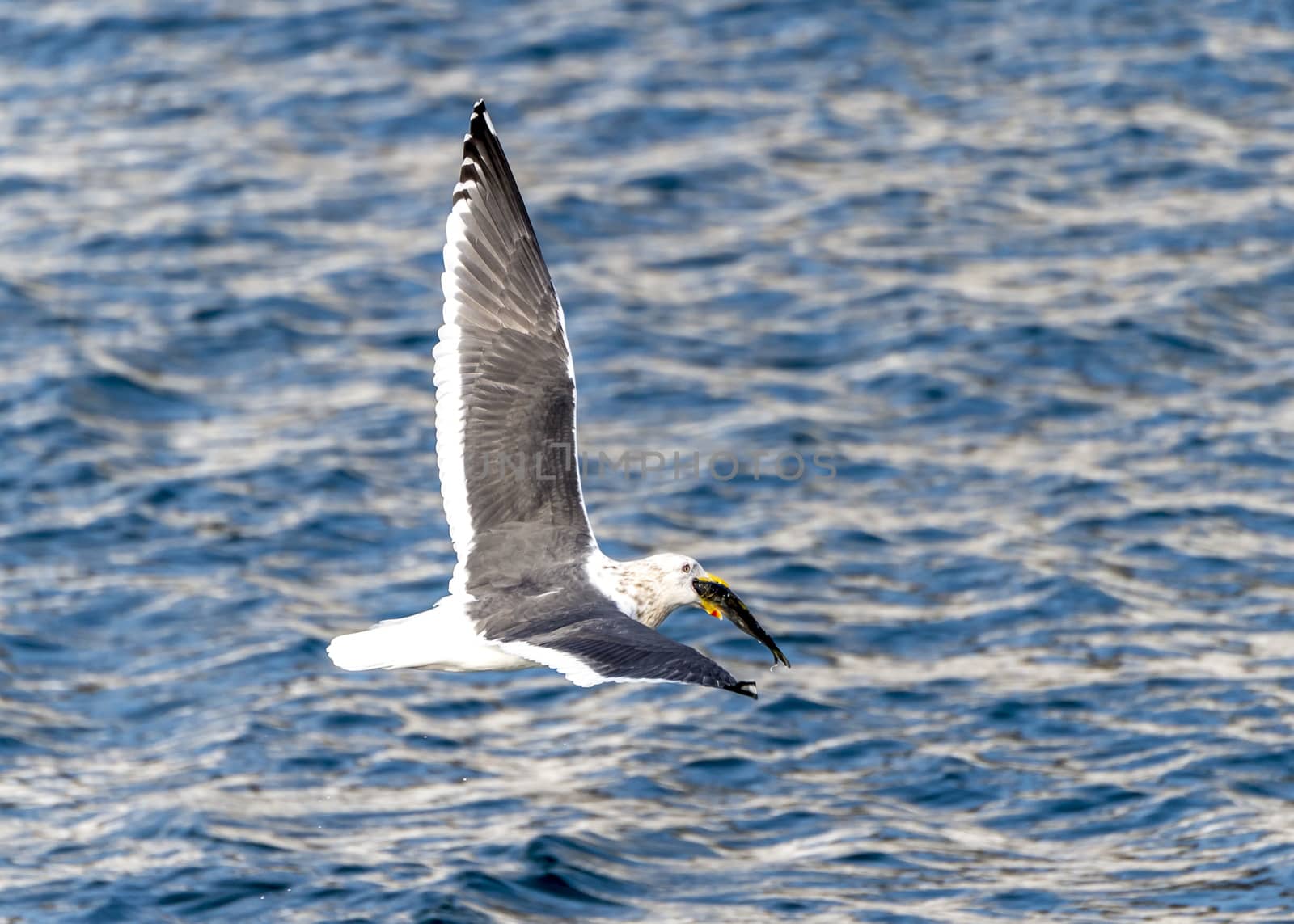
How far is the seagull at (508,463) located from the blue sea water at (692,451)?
1.95m

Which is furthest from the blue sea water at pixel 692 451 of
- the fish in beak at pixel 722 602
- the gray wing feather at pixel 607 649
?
the gray wing feather at pixel 607 649

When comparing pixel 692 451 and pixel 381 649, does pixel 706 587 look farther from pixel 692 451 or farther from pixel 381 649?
pixel 692 451

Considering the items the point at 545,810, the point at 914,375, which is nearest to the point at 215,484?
the point at 545,810

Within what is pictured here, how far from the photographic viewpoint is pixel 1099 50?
1984cm

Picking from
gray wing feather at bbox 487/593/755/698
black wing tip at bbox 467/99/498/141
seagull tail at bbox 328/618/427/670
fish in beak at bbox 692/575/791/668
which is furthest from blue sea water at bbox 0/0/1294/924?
black wing tip at bbox 467/99/498/141

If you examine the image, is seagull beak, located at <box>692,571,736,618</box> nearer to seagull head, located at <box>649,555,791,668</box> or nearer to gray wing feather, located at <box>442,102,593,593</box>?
seagull head, located at <box>649,555,791,668</box>

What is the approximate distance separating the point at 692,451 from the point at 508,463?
5193 millimetres

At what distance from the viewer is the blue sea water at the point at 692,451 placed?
11.0 metres

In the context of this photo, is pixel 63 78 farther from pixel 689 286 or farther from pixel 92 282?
pixel 689 286

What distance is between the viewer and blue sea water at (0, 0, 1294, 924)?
11023 millimetres

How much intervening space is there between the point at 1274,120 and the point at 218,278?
32.8 ft

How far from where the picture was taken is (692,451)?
15.0 metres

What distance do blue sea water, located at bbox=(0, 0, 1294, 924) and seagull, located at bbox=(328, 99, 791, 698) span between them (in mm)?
1950

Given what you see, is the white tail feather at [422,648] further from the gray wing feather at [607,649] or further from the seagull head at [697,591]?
the seagull head at [697,591]
